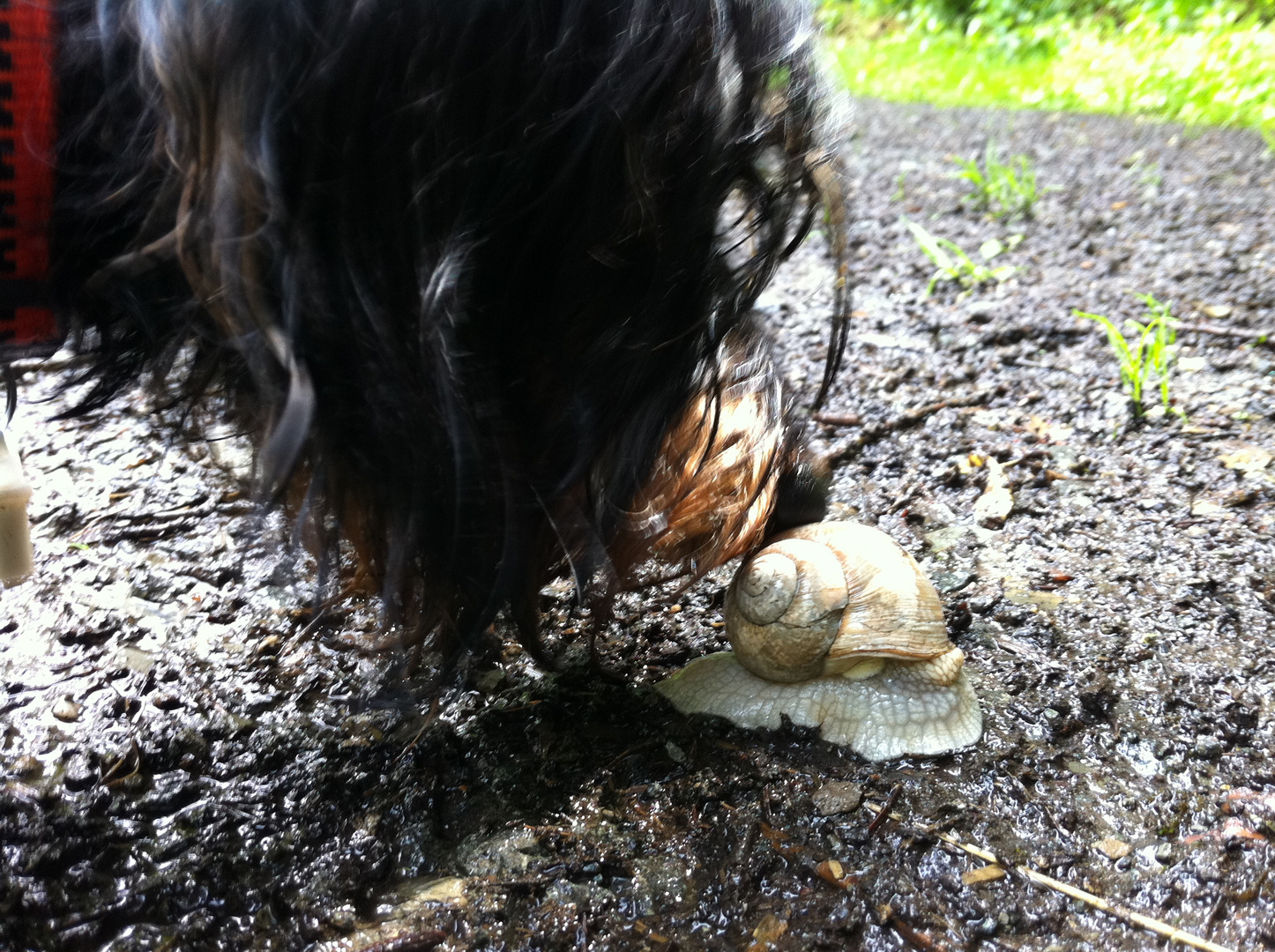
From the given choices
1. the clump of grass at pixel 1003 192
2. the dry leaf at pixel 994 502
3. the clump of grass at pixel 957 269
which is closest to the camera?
the dry leaf at pixel 994 502

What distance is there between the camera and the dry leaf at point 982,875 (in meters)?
1.26

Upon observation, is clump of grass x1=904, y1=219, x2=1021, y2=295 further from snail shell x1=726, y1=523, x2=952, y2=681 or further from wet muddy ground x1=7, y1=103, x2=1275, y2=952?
snail shell x1=726, y1=523, x2=952, y2=681

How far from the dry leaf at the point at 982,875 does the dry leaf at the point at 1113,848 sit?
0.47ft

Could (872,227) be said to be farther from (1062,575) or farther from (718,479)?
Result: (718,479)

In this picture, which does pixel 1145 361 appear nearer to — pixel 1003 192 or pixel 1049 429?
pixel 1049 429

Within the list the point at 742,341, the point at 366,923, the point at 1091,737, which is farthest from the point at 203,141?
the point at 1091,737

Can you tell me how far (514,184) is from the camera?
94 cm

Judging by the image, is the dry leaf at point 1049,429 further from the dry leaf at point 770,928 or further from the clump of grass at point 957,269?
the dry leaf at point 770,928

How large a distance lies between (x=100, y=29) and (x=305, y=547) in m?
0.57

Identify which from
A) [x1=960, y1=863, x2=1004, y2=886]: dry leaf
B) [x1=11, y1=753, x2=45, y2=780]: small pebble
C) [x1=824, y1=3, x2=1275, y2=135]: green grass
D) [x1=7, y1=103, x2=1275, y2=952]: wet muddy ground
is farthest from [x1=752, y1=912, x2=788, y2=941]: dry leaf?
[x1=824, y1=3, x2=1275, y2=135]: green grass

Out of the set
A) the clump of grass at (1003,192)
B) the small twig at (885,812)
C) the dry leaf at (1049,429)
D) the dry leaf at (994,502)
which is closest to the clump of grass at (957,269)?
the clump of grass at (1003,192)

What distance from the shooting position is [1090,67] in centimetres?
646

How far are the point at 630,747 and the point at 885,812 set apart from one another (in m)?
0.37

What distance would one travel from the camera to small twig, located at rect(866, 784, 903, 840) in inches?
52.8
